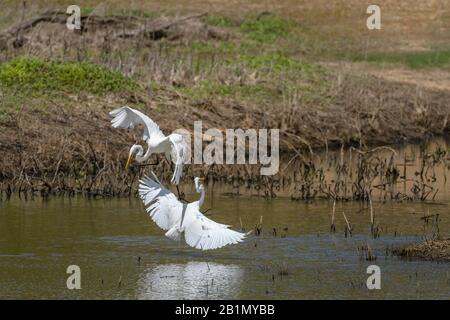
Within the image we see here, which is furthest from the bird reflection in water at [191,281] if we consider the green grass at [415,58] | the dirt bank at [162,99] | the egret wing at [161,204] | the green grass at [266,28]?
the green grass at [266,28]

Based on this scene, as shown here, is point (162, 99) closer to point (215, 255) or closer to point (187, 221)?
point (215, 255)

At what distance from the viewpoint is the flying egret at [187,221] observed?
38.4 feet

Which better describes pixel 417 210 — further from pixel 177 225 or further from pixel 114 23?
pixel 114 23

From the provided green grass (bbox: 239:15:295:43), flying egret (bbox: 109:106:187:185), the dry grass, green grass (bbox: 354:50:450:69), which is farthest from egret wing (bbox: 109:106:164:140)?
green grass (bbox: 239:15:295:43)

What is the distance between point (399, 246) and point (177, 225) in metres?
2.28

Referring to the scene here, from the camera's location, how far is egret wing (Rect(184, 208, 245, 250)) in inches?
459

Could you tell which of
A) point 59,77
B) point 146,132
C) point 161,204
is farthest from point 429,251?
point 59,77

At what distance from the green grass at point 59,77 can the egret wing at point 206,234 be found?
751 cm

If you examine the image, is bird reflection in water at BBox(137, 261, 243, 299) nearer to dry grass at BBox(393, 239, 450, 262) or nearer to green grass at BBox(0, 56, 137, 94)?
dry grass at BBox(393, 239, 450, 262)

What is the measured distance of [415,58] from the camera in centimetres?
2580

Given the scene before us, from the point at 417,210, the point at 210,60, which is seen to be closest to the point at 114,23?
the point at 210,60

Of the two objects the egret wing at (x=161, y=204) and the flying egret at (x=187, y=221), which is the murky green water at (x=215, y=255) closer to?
the flying egret at (x=187, y=221)

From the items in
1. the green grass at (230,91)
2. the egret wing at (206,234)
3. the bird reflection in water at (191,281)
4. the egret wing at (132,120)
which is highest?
the egret wing at (132,120)

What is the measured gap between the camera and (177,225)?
1194 cm
